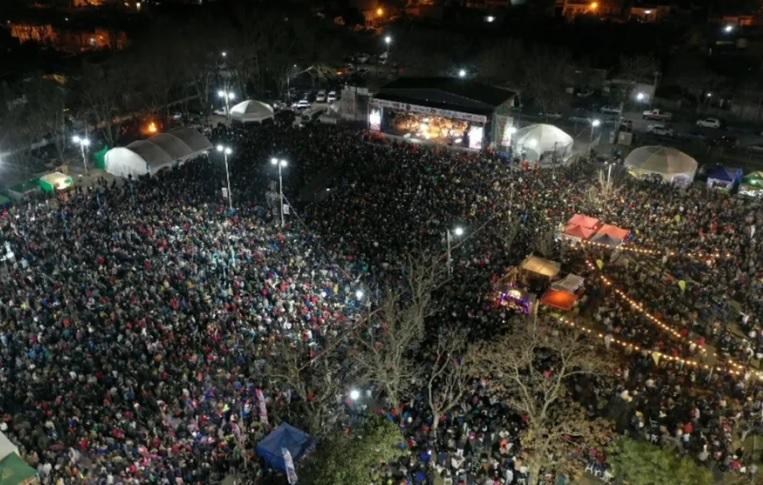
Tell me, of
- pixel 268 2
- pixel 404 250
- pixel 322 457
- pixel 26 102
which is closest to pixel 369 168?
pixel 404 250

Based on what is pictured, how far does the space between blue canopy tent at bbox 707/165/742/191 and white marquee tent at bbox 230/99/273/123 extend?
24.0 meters

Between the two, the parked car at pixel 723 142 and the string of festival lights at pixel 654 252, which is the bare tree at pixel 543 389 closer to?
the string of festival lights at pixel 654 252

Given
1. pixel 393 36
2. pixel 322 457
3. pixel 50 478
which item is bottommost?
pixel 50 478

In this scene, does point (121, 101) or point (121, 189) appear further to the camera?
point (121, 101)

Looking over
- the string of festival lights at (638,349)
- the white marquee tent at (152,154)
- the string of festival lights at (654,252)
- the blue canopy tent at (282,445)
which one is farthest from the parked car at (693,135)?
the blue canopy tent at (282,445)

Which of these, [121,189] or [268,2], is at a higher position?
[268,2]

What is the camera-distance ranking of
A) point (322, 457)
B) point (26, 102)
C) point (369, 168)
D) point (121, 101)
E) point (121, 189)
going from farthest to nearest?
point (121, 101) < point (26, 102) < point (369, 168) < point (121, 189) < point (322, 457)

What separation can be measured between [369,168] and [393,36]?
102 feet

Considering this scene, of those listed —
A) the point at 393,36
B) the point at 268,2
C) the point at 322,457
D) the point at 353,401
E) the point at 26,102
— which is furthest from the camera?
the point at 268,2

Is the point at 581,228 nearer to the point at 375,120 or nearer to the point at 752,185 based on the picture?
the point at 752,185

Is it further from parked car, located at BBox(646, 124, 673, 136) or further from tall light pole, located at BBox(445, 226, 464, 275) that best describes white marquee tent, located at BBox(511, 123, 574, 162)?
tall light pole, located at BBox(445, 226, 464, 275)

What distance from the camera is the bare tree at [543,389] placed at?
46.6ft

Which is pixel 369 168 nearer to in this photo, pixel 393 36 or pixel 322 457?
pixel 322 457

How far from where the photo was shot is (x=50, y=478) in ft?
47.8
